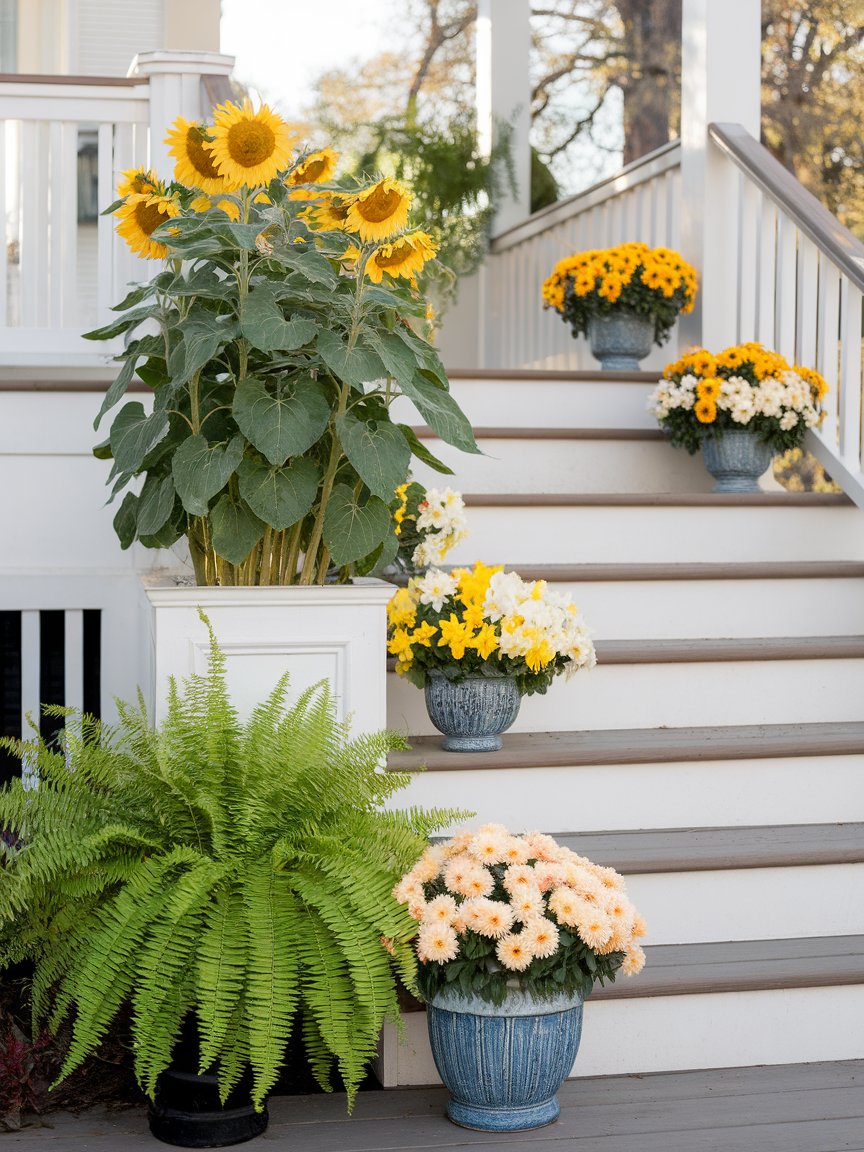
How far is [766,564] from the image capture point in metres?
3.36

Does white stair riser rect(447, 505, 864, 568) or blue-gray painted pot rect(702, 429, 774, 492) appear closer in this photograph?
white stair riser rect(447, 505, 864, 568)

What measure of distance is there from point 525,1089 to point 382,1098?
284 mm

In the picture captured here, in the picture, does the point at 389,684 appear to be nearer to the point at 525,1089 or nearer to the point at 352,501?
the point at 352,501

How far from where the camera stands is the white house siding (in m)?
5.67

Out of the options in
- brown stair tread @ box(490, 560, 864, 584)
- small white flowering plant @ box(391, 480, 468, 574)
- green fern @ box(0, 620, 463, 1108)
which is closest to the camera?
green fern @ box(0, 620, 463, 1108)

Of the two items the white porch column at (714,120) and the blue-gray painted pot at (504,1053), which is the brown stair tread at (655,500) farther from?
the blue-gray painted pot at (504,1053)

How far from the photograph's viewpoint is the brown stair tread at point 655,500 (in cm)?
343

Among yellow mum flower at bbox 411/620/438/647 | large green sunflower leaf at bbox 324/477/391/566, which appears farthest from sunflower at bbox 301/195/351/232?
yellow mum flower at bbox 411/620/438/647

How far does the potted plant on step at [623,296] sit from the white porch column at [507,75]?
1.76 metres

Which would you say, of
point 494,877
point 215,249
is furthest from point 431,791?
point 215,249

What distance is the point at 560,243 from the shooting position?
5.59 m

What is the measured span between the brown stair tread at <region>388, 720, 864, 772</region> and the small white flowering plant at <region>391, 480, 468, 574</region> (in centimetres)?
39

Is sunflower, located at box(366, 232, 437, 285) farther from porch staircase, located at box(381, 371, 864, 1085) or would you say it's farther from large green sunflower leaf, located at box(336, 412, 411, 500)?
porch staircase, located at box(381, 371, 864, 1085)

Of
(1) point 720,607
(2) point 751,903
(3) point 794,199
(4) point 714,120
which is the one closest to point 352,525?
(2) point 751,903
